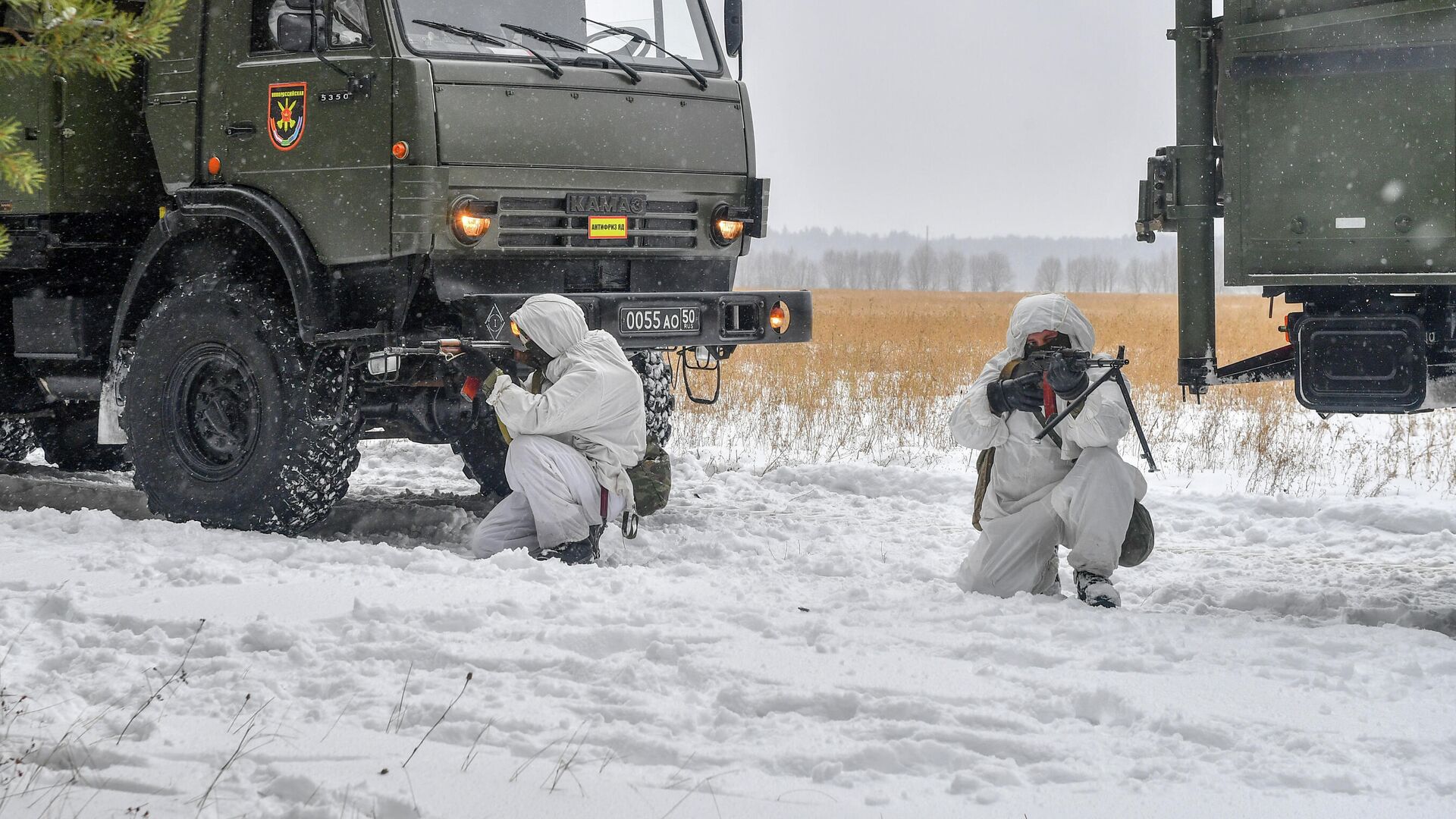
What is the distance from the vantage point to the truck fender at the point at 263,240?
679 centimetres

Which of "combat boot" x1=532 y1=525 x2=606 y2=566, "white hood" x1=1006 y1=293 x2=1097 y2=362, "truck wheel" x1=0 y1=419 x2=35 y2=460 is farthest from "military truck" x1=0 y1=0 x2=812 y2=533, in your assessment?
"white hood" x1=1006 y1=293 x2=1097 y2=362

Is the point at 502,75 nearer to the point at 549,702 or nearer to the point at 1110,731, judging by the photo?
the point at 549,702

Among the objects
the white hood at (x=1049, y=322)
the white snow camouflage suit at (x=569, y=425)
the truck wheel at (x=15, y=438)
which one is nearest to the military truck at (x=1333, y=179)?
the white hood at (x=1049, y=322)

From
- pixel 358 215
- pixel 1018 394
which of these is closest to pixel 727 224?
pixel 358 215

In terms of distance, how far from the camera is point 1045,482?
225 inches

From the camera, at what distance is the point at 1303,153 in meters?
5.09

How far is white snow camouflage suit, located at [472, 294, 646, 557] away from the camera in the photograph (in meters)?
6.29

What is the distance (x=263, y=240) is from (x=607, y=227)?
1.73 metres

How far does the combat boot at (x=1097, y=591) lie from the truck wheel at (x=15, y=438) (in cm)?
706

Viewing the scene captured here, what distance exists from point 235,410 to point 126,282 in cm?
98

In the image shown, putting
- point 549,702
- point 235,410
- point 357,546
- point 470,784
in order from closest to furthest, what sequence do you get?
1. point 470,784
2. point 549,702
3. point 357,546
4. point 235,410

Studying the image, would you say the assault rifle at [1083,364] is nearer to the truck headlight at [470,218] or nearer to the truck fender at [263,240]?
the truck headlight at [470,218]

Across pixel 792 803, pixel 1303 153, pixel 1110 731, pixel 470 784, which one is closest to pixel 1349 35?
pixel 1303 153

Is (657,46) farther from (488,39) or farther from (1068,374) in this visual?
(1068,374)
